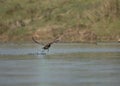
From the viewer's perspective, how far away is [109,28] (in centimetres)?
19525

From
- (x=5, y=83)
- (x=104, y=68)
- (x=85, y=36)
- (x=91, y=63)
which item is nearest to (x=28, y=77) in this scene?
(x=5, y=83)

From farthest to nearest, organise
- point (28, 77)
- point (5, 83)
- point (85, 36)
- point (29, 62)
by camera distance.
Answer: point (85, 36) → point (29, 62) → point (28, 77) → point (5, 83)

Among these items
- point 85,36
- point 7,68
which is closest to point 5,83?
point 7,68

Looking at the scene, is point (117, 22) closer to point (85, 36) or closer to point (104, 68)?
point (85, 36)

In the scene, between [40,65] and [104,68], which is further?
[40,65]

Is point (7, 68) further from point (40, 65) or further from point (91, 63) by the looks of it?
point (91, 63)

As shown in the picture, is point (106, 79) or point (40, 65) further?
point (40, 65)

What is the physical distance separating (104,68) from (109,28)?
139 m

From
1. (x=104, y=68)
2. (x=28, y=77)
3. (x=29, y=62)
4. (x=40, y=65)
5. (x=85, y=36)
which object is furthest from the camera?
(x=85, y=36)

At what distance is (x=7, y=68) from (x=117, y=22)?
14192cm

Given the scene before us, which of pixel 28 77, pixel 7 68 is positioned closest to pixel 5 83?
pixel 28 77

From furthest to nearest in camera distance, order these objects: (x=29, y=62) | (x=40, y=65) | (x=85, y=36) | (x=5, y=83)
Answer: (x=85, y=36) < (x=29, y=62) < (x=40, y=65) < (x=5, y=83)

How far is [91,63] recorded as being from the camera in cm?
6362

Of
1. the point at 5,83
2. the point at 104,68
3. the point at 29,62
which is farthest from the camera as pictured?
the point at 29,62
